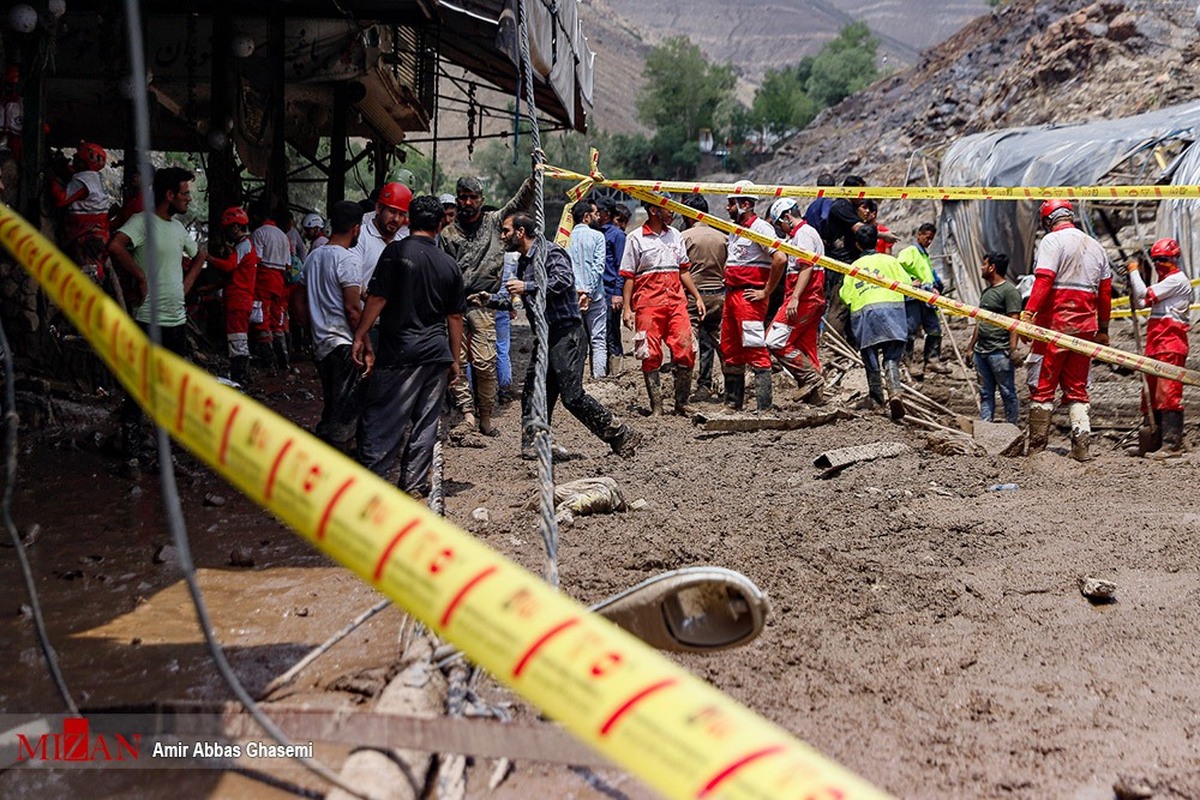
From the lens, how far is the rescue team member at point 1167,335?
841cm

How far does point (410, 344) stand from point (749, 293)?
163 inches

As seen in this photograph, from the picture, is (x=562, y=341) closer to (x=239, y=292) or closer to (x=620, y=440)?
(x=620, y=440)

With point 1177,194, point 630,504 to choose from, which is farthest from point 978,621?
point 1177,194

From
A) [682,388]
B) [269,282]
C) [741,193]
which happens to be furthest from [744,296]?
[269,282]

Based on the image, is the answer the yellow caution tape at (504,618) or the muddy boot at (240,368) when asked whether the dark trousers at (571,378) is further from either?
the yellow caution tape at (504,618)

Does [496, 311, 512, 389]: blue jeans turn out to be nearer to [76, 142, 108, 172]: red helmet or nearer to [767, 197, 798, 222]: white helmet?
[767, 197, 798, 222]: white helmet

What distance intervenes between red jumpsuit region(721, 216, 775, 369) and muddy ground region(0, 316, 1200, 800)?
178cm

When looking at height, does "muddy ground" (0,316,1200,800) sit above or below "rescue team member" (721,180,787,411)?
below

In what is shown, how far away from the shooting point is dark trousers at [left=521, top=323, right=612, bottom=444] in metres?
7.77

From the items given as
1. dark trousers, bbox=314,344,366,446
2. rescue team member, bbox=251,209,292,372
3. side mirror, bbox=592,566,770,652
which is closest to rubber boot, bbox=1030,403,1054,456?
dark trousers, bbox=314,344,366,446

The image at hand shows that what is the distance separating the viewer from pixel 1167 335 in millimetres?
8453

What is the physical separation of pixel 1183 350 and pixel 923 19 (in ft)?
640

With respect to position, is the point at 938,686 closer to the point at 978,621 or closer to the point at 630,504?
the point at 978,621

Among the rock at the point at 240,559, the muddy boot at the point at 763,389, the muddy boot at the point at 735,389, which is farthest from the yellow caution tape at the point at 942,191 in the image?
the rock at the point at 240,559
